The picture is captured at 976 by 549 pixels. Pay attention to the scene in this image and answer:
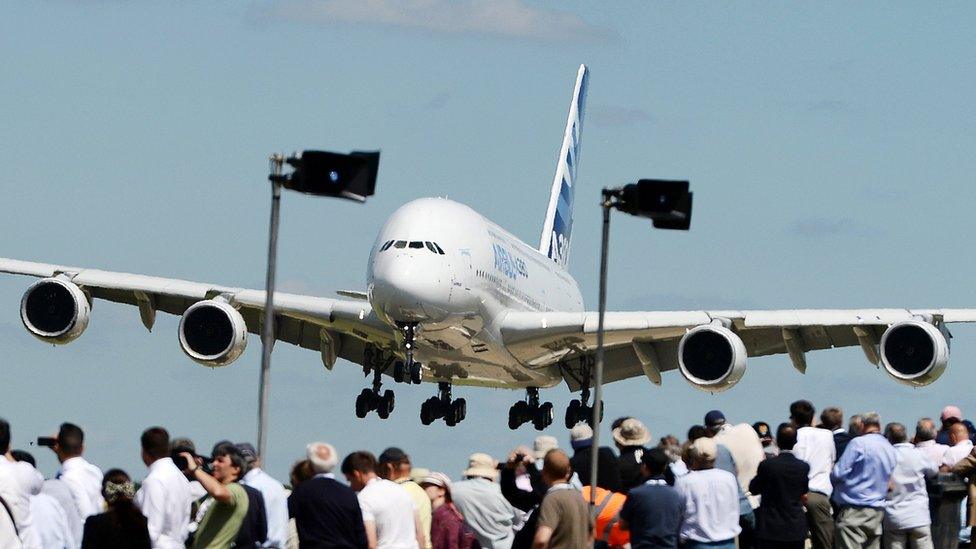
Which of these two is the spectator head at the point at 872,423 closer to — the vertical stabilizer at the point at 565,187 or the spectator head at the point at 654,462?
the spectator head at the point at 654,462

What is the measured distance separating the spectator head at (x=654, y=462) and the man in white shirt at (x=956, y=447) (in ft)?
21.0

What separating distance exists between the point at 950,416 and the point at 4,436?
12036mm

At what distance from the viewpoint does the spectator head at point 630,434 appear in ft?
55.3

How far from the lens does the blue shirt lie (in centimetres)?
1958

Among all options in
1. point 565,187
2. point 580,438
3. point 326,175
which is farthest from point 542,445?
point 565,187

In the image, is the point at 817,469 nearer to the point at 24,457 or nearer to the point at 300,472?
the point at 300,472

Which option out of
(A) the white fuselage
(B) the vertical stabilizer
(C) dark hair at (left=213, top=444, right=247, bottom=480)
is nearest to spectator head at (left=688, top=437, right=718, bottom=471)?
(C) dark hair at (left=213, top=444, right=247, bottom=480)

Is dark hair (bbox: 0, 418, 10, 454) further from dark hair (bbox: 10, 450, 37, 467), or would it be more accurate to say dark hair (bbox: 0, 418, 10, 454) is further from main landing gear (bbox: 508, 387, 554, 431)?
main landing gear (bbox: 508, 387, 554, 431)

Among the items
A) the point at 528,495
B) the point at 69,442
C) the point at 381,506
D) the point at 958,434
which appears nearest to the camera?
the point at 381,506

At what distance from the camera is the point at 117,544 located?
43.5 feet

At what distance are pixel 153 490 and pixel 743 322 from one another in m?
25.4

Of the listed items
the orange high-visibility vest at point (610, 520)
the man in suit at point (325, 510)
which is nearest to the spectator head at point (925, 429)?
the orange high-visibility vest at point (610, 520)

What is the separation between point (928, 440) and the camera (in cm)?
2141

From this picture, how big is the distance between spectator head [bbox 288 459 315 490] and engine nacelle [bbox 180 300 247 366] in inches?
857
